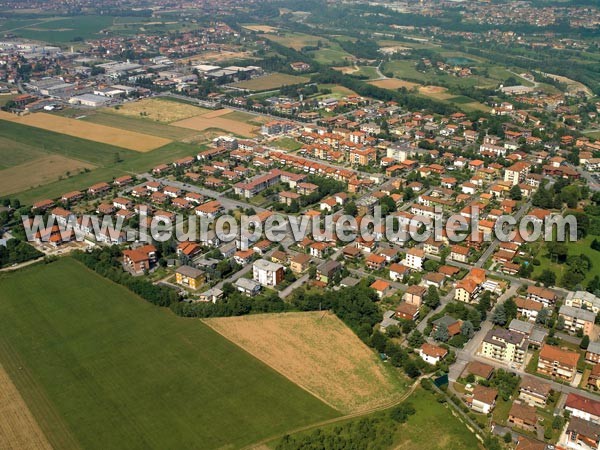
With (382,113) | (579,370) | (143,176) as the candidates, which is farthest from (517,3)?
(579,370)

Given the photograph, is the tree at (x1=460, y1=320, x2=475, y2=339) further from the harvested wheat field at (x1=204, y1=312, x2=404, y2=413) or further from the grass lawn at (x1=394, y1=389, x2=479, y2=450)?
the grass lawn at (x1=394, y1=389, x2=479, y2=450)

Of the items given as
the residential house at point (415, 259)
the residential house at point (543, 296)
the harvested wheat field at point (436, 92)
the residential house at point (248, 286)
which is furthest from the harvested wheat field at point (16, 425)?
the harvested wheat field at point (436, 92)

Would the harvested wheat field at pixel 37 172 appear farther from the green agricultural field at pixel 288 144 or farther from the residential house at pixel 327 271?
the residential house at pixel 327 271

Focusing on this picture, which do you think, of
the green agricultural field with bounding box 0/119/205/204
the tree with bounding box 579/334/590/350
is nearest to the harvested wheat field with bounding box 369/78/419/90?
the green agricultural field with bounding box 0/119/205/204

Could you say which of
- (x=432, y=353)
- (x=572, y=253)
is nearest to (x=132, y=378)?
(x=432, y=353)

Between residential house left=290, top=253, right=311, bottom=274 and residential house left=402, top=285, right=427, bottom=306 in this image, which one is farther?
residential house left=290, top=253, right=311, bottom=274

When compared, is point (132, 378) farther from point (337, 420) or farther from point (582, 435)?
point (582, 435)
